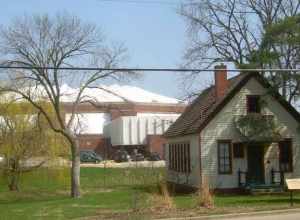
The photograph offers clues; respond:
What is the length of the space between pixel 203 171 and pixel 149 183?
525cm

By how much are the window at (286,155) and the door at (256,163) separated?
47.5 inches

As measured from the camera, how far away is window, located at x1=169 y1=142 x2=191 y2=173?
34.8 metres

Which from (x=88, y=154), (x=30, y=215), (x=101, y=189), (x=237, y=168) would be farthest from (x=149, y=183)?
Result: (x=88, y=154)

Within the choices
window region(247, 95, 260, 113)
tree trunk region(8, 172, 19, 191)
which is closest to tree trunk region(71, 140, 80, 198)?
tree trunk region(8, 172, 19, 191)

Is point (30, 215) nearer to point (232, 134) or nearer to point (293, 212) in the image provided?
point (293, 212)

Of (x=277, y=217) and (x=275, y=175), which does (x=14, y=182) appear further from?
(x=277, y=217)

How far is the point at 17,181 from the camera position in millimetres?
37688

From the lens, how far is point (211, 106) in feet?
110

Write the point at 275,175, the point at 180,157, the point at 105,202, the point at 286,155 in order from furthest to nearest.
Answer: the point at 180,157 < the point at 286,155 < the point at 275,175 < the point at 105,202

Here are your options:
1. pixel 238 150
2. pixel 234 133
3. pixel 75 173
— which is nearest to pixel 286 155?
pixel 238 150

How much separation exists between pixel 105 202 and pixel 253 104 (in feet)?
34.9

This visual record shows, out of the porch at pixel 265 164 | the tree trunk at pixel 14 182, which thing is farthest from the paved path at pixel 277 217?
the tree trunk at pixel 14 182

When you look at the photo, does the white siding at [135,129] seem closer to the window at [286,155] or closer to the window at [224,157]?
the window at [286,155]

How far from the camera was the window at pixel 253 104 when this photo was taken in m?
32.4
